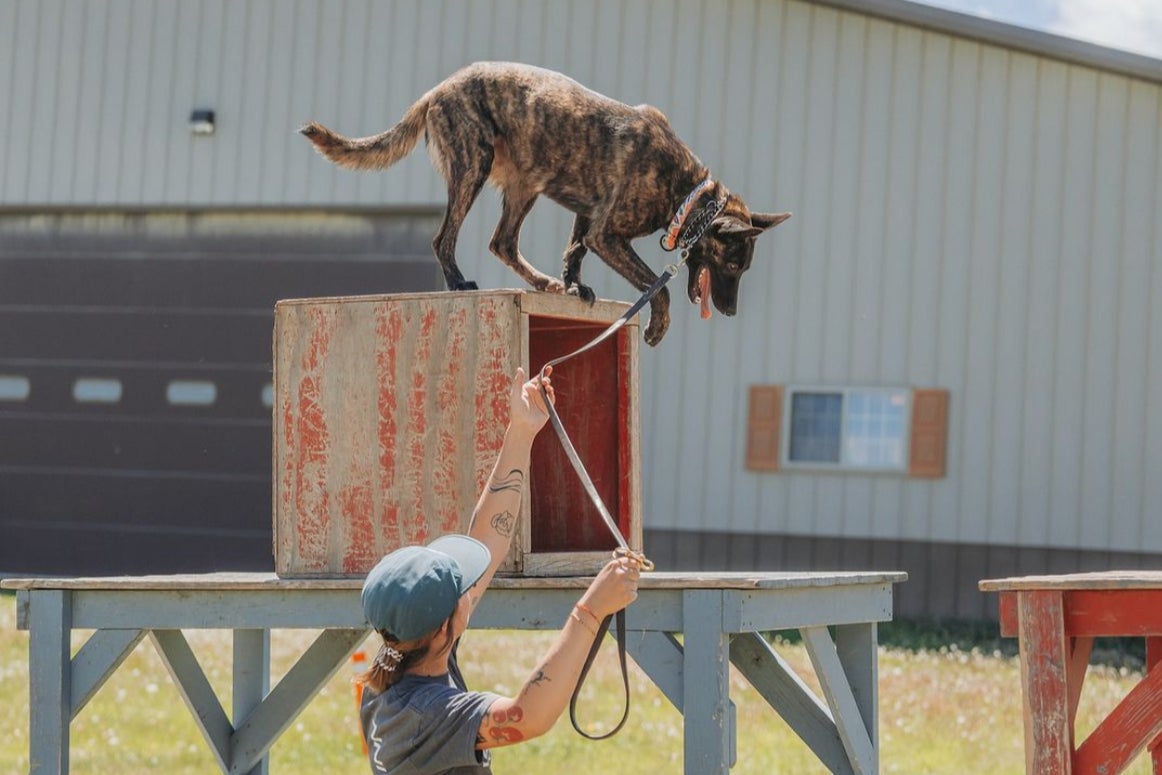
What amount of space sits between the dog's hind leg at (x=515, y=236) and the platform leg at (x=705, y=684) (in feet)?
4.23

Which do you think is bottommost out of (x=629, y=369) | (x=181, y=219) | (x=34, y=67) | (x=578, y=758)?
(x=578, y=758)

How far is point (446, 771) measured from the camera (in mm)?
3264

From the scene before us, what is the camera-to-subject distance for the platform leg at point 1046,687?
466 centimetres

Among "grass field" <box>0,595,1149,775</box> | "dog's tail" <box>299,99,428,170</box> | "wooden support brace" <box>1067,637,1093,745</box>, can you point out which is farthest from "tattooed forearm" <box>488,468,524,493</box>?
"grass field" <box>0,595,1149,775</box>

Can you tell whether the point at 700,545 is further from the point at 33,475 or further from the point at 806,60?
the point at 33,475

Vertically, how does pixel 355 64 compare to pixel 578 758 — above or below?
above

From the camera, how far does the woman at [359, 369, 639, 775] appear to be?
309cm

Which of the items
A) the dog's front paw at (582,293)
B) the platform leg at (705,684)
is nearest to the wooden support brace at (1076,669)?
the platform leg at (705,684)

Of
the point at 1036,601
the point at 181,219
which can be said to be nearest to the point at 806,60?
the point at 181,219

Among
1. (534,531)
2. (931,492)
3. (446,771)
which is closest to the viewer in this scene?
(446,771)

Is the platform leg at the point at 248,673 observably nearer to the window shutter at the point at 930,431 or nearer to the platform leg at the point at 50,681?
the platform leg at the point at 50,681

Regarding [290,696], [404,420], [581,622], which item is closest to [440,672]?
[581,622]

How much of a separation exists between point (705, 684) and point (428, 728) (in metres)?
1.07

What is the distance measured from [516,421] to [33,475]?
1126 centimetres
